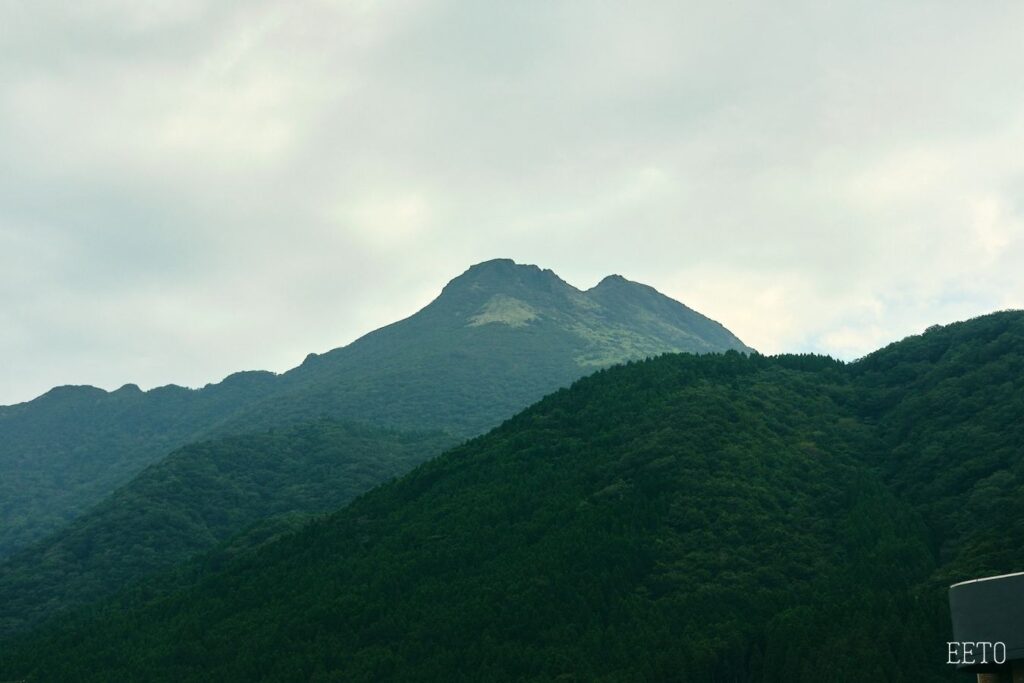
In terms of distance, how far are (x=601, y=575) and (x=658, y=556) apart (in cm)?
828

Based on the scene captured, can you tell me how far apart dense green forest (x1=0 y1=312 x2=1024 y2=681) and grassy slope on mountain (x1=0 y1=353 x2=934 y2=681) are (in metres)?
0.40

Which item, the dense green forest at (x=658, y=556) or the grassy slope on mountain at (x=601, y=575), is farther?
the grassy slope on mountain at (x=601, y=575)

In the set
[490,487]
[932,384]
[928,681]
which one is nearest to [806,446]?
[932,384]

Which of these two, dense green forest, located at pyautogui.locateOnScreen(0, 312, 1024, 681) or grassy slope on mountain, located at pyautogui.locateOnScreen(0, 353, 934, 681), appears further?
grassy slope on mountain, located at pyautogui.locateOnScreen(0, 353, 934, 681)

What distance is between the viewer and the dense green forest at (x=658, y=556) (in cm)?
11250

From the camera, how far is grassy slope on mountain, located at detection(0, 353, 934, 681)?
11262 cm

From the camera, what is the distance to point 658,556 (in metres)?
136

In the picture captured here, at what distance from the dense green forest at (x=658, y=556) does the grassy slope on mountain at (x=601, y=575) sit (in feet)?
1.30

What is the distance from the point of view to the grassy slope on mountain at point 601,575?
112625 millimetres

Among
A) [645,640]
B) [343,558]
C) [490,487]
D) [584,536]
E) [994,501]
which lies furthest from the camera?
[490,487]

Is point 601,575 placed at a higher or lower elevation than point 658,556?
lower

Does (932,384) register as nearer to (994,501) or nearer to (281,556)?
(994,501)

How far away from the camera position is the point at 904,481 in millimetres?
150000

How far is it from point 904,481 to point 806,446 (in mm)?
18040
